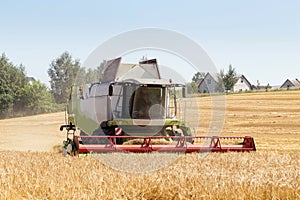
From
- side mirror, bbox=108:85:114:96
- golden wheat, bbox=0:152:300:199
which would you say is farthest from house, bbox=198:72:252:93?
golden wheat, bbox=0:152:300:199

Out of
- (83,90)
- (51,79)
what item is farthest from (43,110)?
(83,90)

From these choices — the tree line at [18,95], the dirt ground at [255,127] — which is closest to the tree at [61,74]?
the tree line at [18,95]

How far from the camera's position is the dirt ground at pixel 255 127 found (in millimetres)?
16406

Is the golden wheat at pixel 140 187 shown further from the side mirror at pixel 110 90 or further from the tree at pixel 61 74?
the tree at pixel 61 74

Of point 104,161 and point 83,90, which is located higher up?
point 83,90

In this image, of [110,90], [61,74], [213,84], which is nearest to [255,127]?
[110,90]

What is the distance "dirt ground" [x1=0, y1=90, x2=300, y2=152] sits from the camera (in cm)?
1641

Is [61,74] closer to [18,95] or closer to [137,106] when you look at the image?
[18,95]

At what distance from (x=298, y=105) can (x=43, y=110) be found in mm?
29818

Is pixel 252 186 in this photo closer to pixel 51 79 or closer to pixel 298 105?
pixel 298 105

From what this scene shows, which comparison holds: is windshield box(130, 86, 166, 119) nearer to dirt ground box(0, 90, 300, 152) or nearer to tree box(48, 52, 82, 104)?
dirt ground box(0, 90, 300, 152)

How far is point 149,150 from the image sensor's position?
358 inches

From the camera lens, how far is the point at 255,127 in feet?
68.5

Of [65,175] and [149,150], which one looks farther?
[149,150]
